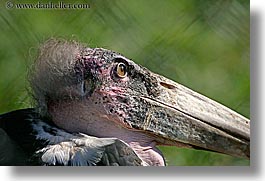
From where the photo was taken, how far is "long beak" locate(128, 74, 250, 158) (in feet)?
6.27

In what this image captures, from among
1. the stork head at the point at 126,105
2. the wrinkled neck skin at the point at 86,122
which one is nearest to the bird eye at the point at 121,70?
the stork head at the point at 126,105

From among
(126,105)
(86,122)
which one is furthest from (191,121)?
(86,122)

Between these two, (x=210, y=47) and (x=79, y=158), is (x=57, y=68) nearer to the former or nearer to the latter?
(x=79, y=158)

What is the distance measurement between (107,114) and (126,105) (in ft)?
0.20

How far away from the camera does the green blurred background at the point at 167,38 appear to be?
6.27ft

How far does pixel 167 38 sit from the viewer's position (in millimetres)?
1923

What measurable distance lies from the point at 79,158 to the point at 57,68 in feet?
0.87

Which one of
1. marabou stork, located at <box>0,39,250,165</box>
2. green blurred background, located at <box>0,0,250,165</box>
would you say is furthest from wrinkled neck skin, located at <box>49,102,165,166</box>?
green blurred background, located at <box>0,0,250,165</box>

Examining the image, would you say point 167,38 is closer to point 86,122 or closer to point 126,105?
point 126,105

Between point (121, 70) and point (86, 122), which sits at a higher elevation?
point (121, 70)

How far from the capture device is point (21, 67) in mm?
1907

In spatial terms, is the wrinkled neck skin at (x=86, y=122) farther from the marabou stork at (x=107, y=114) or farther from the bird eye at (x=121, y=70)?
the bird eye at (x=121, y=70)

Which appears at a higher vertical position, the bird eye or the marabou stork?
the bird eye

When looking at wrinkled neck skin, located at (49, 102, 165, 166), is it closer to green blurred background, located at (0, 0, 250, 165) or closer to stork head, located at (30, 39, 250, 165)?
stork head, located at (30, 39, 250, 165)
